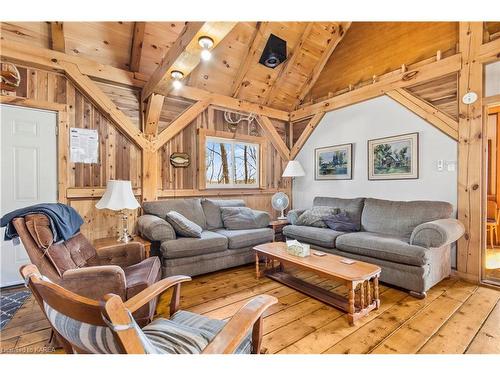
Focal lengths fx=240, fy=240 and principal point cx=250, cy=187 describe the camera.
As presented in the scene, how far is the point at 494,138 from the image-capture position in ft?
14.0

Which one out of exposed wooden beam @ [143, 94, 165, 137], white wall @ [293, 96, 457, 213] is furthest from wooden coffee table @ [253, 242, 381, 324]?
exposed wooden beam @ [143, 94, 165, 137]

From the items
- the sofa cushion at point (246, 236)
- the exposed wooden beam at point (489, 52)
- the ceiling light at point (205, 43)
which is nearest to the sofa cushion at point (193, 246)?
the sofa cushion at point (246, 236)

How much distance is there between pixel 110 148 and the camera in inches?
128

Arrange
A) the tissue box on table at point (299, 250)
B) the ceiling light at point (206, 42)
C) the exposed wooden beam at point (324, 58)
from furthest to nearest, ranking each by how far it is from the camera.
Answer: the exposed wooden beam at point (324, 58), the tissue box on table at point (299, 250), the ceiling light at point (206, 42)

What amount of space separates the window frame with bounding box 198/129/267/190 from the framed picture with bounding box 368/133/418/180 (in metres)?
1.90

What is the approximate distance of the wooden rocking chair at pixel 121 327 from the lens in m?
0.66

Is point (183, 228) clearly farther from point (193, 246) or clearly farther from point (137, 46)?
point (137, 46)

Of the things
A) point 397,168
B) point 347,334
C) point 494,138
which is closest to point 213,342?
point 347,334

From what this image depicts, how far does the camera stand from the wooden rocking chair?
0.66m

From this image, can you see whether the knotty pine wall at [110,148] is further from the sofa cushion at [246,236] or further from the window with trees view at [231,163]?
the sofa cushion at [246,236]

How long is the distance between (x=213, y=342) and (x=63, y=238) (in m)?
1.62

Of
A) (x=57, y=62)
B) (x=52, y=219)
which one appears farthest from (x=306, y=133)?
(x=52, y=219)

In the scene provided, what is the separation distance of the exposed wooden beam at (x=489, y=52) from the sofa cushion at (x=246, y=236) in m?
3.24

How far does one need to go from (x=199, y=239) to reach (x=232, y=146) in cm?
205
